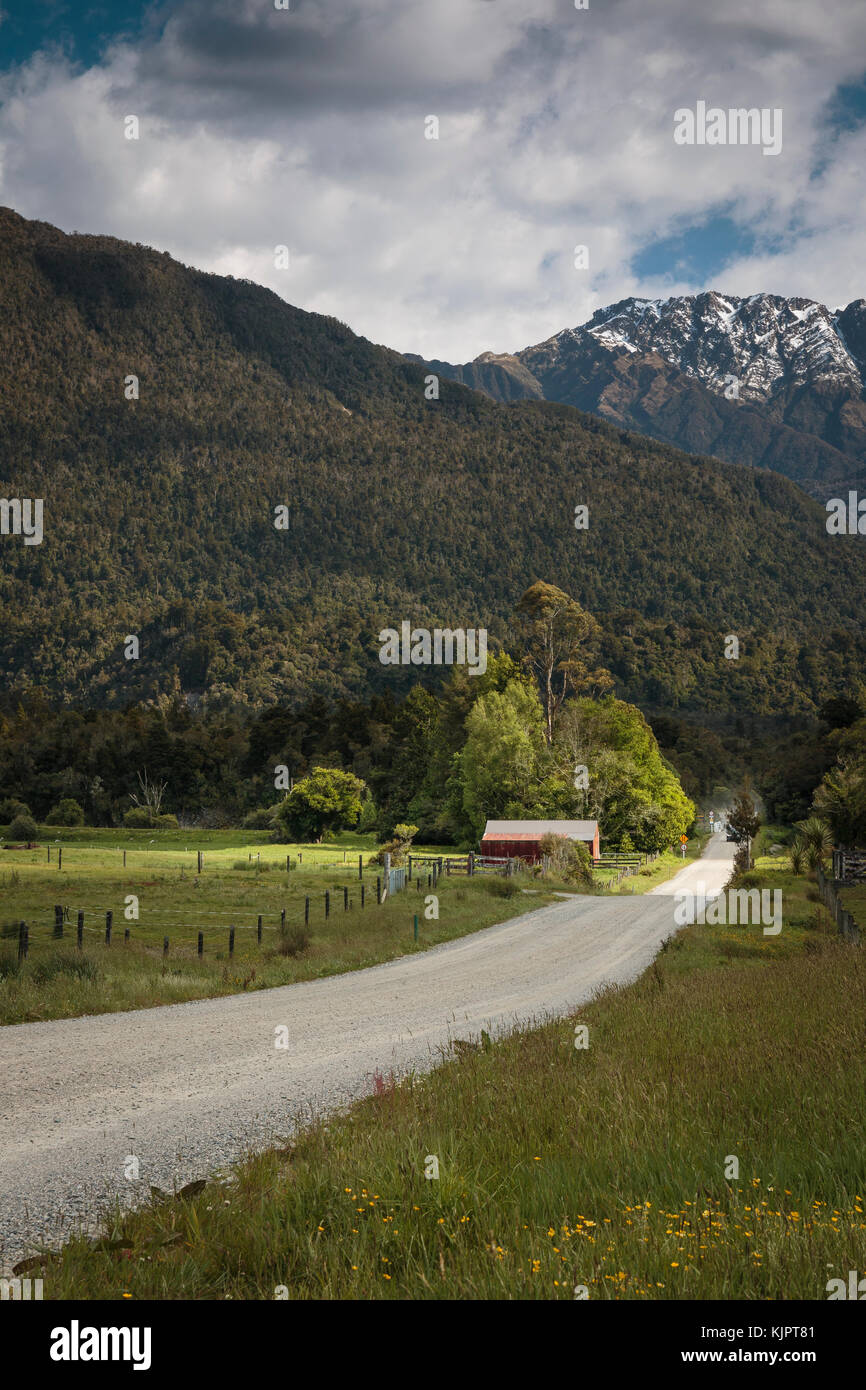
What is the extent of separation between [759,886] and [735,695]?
160537mm

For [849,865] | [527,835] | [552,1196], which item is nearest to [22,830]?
[527,835]

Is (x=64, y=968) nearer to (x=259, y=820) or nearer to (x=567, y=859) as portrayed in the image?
(x=567, y=859)

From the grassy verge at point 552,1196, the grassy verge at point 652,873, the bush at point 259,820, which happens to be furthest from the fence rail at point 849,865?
the bush at point 259,820

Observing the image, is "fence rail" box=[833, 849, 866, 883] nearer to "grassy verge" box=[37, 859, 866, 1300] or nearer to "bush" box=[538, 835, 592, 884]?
"bush" box=[538, 835, 592, 884]

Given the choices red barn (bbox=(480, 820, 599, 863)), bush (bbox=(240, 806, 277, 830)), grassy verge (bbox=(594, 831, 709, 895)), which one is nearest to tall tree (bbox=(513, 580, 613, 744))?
grassy verge (bbox=(594, 831, 709, 895))

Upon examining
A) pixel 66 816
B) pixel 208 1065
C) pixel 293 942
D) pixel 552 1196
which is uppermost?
pixel 552 1196

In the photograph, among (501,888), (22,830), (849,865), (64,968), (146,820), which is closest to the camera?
(64,968)

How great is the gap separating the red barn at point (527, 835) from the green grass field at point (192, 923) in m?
9.20

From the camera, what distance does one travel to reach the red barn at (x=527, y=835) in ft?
217

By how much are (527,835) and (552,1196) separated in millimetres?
62088

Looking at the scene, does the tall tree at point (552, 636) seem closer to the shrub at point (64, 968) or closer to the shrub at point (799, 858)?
the shrub at point (799, 858)

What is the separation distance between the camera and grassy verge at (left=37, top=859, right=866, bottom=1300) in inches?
170

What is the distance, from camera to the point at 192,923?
32.1m
